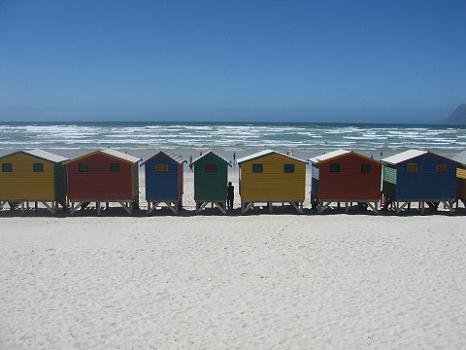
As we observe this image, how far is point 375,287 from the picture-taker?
10.3m

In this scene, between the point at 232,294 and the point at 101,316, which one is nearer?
the point at 101,316

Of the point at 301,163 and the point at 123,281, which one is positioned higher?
the point at 301,163

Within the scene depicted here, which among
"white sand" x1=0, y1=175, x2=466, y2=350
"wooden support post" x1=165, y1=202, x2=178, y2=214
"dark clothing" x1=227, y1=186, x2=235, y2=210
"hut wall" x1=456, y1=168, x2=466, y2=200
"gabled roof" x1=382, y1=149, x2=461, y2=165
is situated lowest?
"white sand" x1=0, y1=175, x2=466, y2=350

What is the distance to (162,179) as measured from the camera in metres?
17.8

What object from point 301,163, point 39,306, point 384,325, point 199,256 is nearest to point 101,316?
point 39,306

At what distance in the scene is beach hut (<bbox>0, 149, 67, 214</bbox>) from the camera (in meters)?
17.7

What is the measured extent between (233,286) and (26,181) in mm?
10664

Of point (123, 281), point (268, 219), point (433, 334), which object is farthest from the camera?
point (268, 219)

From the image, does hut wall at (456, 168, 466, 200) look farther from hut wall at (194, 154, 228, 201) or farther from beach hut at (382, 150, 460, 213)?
hut wall at (194, 154, 228, 201)

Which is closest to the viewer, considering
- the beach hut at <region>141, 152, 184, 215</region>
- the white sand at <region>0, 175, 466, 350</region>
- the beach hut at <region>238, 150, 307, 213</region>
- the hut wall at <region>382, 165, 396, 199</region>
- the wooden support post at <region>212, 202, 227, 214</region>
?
the white sand at <region>0, 175, 466, 350</region>

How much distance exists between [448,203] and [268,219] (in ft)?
22.7

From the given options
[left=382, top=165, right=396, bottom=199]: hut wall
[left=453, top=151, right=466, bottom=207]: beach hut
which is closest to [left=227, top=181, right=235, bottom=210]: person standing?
[left=382, top=165, right=396, bottom=199]: hut wall

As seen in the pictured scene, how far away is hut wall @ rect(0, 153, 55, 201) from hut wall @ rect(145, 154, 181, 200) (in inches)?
136

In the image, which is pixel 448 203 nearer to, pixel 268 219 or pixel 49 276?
pixel 268 219
